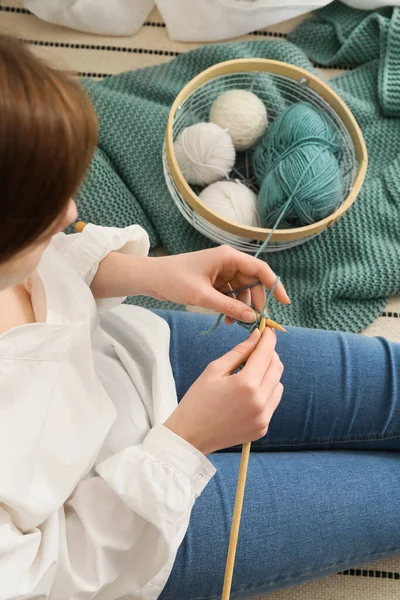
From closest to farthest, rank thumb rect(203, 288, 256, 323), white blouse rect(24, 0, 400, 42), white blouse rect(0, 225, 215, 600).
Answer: white blouse rect(0, 225, 215, 600) < thumb rect(203, 288, 256, 323) < white blouse rect(24, 0, 400, 42)

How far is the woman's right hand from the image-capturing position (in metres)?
0.59

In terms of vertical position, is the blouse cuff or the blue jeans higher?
the blouse cuff

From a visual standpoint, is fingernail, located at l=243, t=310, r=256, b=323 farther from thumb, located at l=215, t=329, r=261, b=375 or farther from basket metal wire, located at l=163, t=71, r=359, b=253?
basket metal wire, located at l=163, t=71, r=359, b=253

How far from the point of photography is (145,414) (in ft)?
2.37

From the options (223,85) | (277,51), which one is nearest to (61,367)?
(223,85)

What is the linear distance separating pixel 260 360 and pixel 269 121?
0.78 m

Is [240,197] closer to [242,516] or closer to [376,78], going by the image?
[376,78]

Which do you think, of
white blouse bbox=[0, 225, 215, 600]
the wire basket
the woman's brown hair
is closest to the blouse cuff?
white blouse bbox=[0, 225, 215, 600]

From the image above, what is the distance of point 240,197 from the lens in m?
1.12

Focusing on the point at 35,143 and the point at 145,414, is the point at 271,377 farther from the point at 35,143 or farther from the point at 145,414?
the point at 35,143

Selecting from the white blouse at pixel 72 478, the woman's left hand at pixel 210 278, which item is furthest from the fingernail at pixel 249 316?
the white blouse at pixel 72 478

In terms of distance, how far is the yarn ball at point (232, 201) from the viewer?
1104 millimetres

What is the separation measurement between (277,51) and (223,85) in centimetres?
16

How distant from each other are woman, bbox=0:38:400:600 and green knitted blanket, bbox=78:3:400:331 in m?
0.26
